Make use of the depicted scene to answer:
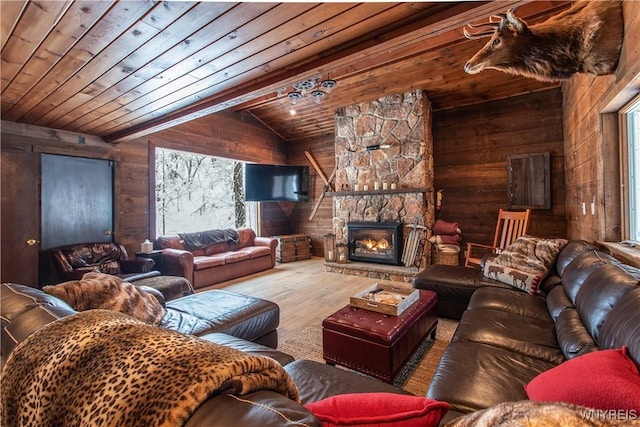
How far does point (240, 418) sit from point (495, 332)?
1770 mm

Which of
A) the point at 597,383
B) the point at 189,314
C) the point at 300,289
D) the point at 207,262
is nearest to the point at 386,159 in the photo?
the point at 300,289

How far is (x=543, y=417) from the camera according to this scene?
0.46m

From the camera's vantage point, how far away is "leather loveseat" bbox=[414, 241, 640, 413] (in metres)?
1.16

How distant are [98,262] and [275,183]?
3.65 metres

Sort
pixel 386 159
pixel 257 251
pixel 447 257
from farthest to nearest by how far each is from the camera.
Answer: pixel 257 251, pixel 386 159, pixel 447 257

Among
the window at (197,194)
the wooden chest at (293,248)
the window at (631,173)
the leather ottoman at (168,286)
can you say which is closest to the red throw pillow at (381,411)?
the leather ottoman at (168,286)

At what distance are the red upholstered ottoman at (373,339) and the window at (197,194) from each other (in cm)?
445

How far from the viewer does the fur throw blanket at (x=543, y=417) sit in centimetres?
44

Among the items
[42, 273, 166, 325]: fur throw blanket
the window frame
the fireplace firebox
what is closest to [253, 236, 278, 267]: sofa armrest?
the fireplace firebox

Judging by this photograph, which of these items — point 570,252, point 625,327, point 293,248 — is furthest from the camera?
point 293,248

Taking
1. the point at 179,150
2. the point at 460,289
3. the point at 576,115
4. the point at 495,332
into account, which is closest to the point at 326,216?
the point at 179,150

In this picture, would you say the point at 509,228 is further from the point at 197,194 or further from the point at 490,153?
the point at 197,194

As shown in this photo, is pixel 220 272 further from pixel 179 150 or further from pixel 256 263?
pixel 179 150

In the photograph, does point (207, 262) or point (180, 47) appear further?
point (207, 262)
